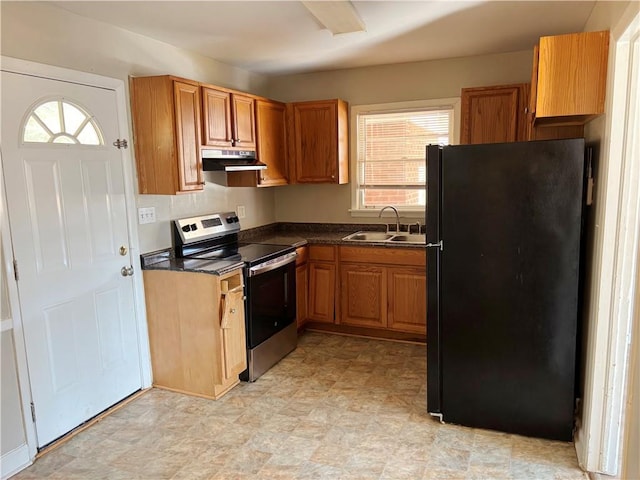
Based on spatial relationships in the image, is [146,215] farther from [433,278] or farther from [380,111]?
[380,111]

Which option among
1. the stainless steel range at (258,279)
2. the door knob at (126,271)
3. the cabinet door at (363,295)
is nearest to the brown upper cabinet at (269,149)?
the stainless steel range at (258,279)

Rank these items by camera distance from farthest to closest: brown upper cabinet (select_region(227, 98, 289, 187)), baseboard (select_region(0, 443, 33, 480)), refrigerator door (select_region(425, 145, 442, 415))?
1. brown upper cabinet (select_region(227, 98, 289, 187))
2. refrigerator door (select_region(425, 145, 442, 415))
3. baseboard (select_region(0, 443, 33, 480))

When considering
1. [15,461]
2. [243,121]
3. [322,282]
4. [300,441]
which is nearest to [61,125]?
[243,121]

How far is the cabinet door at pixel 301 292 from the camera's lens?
405cm

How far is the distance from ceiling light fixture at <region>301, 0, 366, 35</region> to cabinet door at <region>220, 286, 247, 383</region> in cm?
177

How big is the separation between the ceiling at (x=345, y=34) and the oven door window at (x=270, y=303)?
5.54 ft

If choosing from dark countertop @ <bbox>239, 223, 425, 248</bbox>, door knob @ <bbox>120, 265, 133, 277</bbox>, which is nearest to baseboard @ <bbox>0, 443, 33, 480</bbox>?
door knob @ <bbox>120, 265, 133, 277</bbox>

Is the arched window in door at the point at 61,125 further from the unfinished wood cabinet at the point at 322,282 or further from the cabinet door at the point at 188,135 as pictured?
the unfinished wood cabinet at the point at 322,282

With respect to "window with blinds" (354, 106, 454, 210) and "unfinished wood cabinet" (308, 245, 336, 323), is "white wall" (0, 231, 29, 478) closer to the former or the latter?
"unfinished wood cabinet" (308, 245, 336, 323)

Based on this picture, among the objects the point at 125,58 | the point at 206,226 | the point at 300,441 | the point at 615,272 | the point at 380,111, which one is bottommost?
the point at 300,441

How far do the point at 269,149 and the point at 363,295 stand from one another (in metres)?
1.55

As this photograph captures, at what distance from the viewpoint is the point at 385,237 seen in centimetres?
426

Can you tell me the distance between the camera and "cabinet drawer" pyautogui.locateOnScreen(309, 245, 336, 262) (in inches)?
162

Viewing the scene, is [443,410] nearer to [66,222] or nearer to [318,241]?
[318,241]
